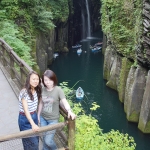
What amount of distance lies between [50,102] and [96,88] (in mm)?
20616

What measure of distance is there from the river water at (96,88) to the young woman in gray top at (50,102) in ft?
16.0

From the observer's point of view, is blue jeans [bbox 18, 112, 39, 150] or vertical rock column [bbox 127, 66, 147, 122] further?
vertical rock column [bbox 127, 66, 147, 122]

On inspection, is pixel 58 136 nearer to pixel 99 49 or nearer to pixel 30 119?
pixel 30 119

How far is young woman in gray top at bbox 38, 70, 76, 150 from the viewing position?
405 centimetres

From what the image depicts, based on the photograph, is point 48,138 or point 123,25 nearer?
point 48,138

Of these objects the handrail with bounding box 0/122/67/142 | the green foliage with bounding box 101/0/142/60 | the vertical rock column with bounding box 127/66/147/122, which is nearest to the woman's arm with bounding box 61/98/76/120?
the handrail with bounding box 0/122/67/142

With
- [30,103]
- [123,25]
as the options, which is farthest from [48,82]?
[123,25]

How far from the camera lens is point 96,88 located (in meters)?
24.5

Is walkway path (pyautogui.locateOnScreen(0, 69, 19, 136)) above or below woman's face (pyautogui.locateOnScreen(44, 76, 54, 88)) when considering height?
below

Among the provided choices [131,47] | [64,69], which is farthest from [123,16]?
[64,69]

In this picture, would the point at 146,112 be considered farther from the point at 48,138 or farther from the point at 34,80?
the point at 34,80

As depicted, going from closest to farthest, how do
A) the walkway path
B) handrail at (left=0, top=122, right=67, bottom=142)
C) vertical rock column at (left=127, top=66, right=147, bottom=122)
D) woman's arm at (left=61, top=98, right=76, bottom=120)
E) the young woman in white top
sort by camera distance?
handrail at (left=0, top=122, right=67, bottom=142)
woman's arm at (left=61, top=98, right=76, bottom=120)
the young woman in white top
the walkway path
vertical rock column at (left=127, top=66, right=147, bottom=122)

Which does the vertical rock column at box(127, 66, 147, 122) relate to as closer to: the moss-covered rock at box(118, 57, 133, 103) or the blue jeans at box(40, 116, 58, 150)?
the moss-covered rock at box(118, 57, 133, 103)

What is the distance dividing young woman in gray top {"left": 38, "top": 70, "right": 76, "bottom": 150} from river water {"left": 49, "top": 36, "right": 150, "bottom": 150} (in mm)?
4877
